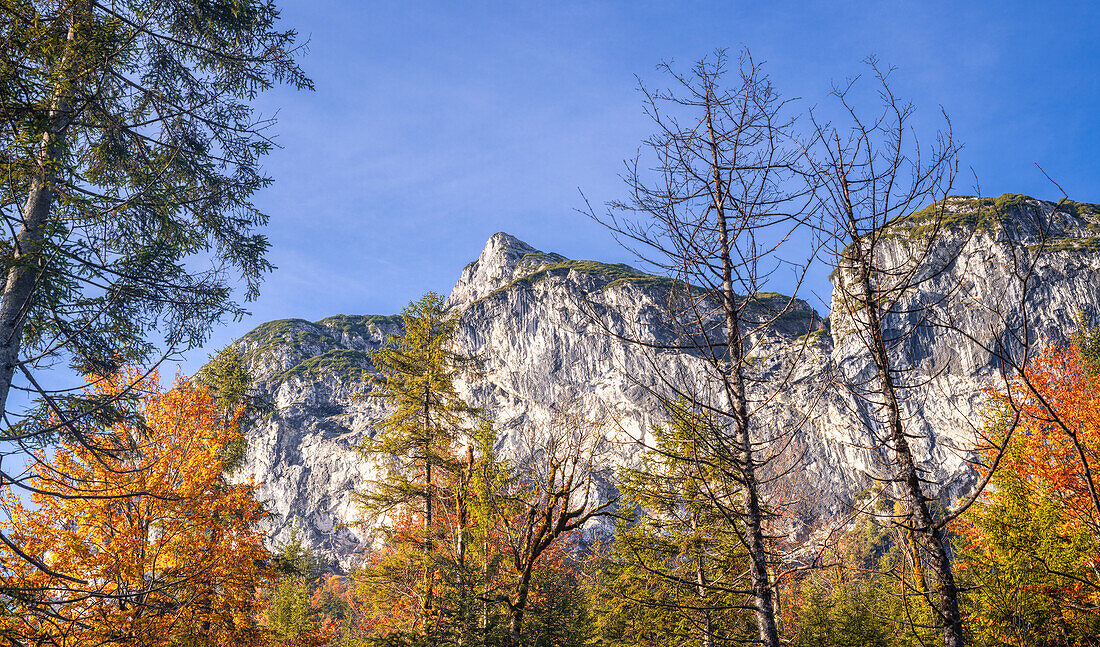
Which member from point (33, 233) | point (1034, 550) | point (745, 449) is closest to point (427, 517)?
point (33, 233)

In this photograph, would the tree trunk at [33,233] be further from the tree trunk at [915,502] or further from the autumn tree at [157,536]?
the tree trunk at [915,502]

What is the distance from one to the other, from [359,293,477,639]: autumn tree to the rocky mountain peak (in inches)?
4290

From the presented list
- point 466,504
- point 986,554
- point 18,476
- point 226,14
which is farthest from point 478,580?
point 986,554

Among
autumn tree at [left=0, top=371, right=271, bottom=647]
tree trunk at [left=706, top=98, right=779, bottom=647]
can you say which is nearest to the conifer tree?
Answer: tree trunk at [left=706, top=98, right=779, bottom=647]

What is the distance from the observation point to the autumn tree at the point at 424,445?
1321 centimetres

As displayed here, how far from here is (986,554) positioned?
14367mm

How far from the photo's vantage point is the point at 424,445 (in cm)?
1441

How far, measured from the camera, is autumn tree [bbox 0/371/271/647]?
789cm

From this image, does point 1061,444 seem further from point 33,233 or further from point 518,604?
point 33,233

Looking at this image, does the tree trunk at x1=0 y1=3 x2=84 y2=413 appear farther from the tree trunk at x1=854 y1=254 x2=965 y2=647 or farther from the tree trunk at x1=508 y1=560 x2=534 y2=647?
the tree trunk at x1=854 y1=254 x2=965 y2=647

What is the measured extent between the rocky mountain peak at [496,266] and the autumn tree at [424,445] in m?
109

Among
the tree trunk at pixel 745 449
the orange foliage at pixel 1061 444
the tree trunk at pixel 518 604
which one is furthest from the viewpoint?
the orange foliage at pixel 1061 444

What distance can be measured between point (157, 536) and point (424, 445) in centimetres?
613

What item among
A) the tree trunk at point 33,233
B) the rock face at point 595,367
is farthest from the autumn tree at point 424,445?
the rock face at point 595,367
